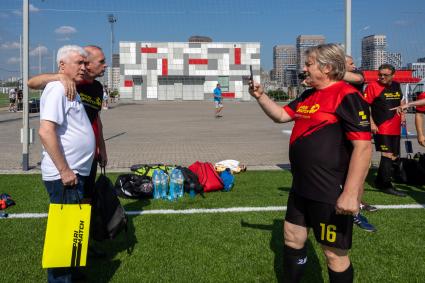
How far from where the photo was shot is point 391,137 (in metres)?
7.13

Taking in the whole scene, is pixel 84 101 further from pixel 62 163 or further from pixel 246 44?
pixel 246 44

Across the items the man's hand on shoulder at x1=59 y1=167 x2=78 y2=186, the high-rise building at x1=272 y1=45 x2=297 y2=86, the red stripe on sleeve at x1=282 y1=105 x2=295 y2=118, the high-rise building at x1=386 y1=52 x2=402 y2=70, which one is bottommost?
the man's hand on shoulder at x1=59 y1=167 x2=78 y2=186

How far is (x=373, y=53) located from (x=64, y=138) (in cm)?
1136

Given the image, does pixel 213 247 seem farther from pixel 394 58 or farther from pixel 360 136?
pixel 394 58

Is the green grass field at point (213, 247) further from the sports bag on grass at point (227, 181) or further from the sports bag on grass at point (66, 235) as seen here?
the sports bag on grass at point (66, 235)

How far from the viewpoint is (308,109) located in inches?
117

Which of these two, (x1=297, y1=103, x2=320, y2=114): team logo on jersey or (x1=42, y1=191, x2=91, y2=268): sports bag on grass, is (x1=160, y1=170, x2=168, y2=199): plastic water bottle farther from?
(x1=297, y1=103, x2=320, y2=114): team logo on jersey

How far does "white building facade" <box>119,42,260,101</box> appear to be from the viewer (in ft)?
200

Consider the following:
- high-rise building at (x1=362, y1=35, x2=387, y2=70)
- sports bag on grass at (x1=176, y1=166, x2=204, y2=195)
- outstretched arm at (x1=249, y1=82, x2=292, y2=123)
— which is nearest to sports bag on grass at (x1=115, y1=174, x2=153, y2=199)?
sports bag on grass at (x1=176, y1=166, x2=204, y2=195)

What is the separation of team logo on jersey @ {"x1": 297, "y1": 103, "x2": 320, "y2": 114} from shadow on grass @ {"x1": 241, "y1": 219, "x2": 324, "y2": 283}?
1704mm

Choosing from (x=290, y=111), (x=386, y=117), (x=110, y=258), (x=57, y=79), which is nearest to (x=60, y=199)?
(x=57, y=79)

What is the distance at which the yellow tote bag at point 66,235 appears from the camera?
3.15 m

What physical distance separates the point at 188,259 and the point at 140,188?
8.93ft

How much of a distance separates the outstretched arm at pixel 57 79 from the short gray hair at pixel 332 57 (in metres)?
1.75
